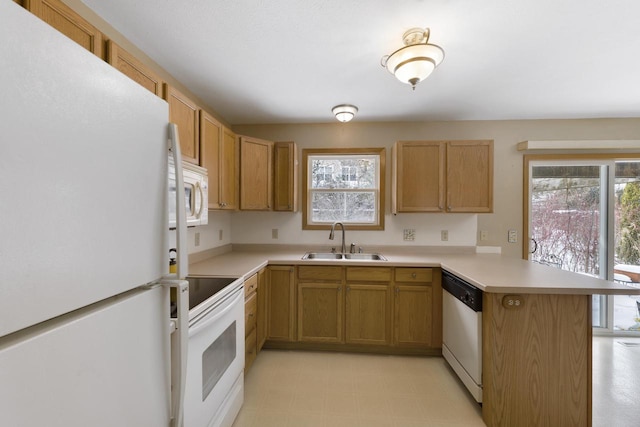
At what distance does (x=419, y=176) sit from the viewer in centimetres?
278

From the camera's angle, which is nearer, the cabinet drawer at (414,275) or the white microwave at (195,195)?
the white microwave at (195,195)

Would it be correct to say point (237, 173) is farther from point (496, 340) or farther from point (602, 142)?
point (602, 142)

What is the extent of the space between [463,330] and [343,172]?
6.53 ft

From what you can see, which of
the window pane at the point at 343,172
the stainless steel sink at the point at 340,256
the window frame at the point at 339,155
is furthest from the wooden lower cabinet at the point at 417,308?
the window pane at the point at 343,172

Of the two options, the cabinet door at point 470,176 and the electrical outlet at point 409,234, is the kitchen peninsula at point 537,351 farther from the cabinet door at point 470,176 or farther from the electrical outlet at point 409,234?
the electrical outlet at point 409,234

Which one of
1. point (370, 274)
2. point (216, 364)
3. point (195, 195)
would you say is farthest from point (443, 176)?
point (216, 364)

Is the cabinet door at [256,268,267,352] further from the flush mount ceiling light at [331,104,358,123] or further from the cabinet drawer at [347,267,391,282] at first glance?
the flush mount ceiling light at [331,104,358,123]

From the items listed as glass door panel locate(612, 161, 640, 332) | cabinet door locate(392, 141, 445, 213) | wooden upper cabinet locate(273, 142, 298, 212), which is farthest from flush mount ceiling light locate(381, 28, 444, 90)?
glass door panel locate(612, 161, 640, 332)

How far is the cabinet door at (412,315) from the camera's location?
2.44m

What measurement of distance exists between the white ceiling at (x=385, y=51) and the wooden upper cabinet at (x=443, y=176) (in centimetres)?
42

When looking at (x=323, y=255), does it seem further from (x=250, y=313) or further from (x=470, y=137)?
(x=470, y=137)

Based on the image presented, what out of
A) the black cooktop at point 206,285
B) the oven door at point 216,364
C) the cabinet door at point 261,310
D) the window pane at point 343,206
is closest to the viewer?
the oven door at point 216,364

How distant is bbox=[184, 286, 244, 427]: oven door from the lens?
1215mm

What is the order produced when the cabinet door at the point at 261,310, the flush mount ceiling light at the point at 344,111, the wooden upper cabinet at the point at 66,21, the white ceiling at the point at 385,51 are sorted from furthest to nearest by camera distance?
the flush mount ceiling light at the point at 344,111
the cabinet door at the point at 261,310
the white ceiling at the point at 385,51
the wooden upper cabinet at the point at 66,21
